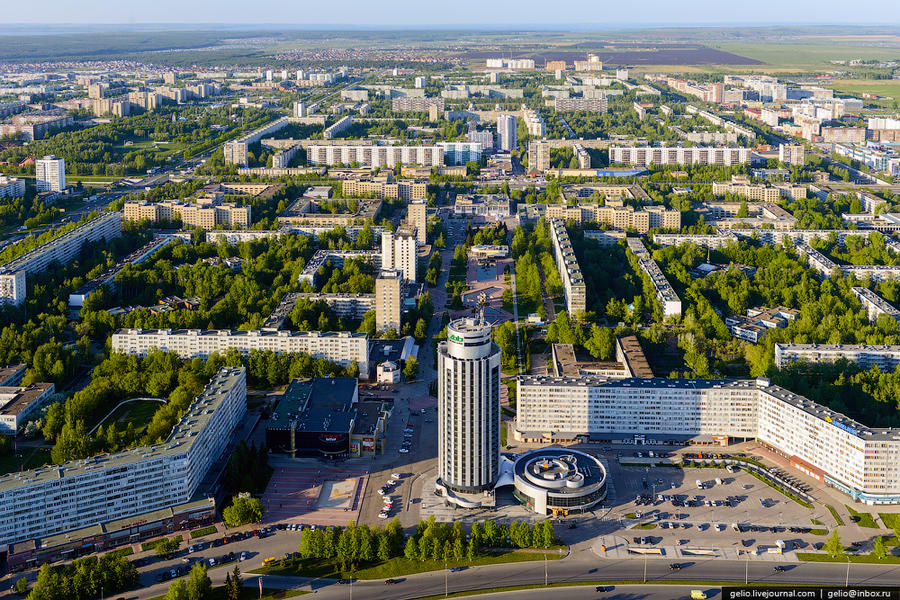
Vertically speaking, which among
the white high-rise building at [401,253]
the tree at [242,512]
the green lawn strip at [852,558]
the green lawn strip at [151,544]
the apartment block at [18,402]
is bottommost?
the green lawn strip at [852,558]

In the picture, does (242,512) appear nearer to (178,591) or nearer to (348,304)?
(178,591)

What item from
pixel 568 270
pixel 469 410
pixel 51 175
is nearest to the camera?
pixel 469 410

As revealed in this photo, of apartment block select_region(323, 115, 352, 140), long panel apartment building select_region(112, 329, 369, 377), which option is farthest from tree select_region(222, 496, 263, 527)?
apartment block select_region(323, 115, 352, 140)

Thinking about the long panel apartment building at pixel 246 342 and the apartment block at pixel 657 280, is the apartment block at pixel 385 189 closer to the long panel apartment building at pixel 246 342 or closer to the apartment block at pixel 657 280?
the apartment block at pixel 657 280

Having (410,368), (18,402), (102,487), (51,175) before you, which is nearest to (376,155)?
(51,175)

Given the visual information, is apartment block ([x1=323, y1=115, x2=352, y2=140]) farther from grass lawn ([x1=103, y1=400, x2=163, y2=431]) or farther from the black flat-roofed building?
the black flat-roofed building

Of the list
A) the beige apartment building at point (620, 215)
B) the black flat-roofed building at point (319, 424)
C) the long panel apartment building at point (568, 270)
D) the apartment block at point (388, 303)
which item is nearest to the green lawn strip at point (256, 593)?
the black flat-roofed building at point (319, 424)
